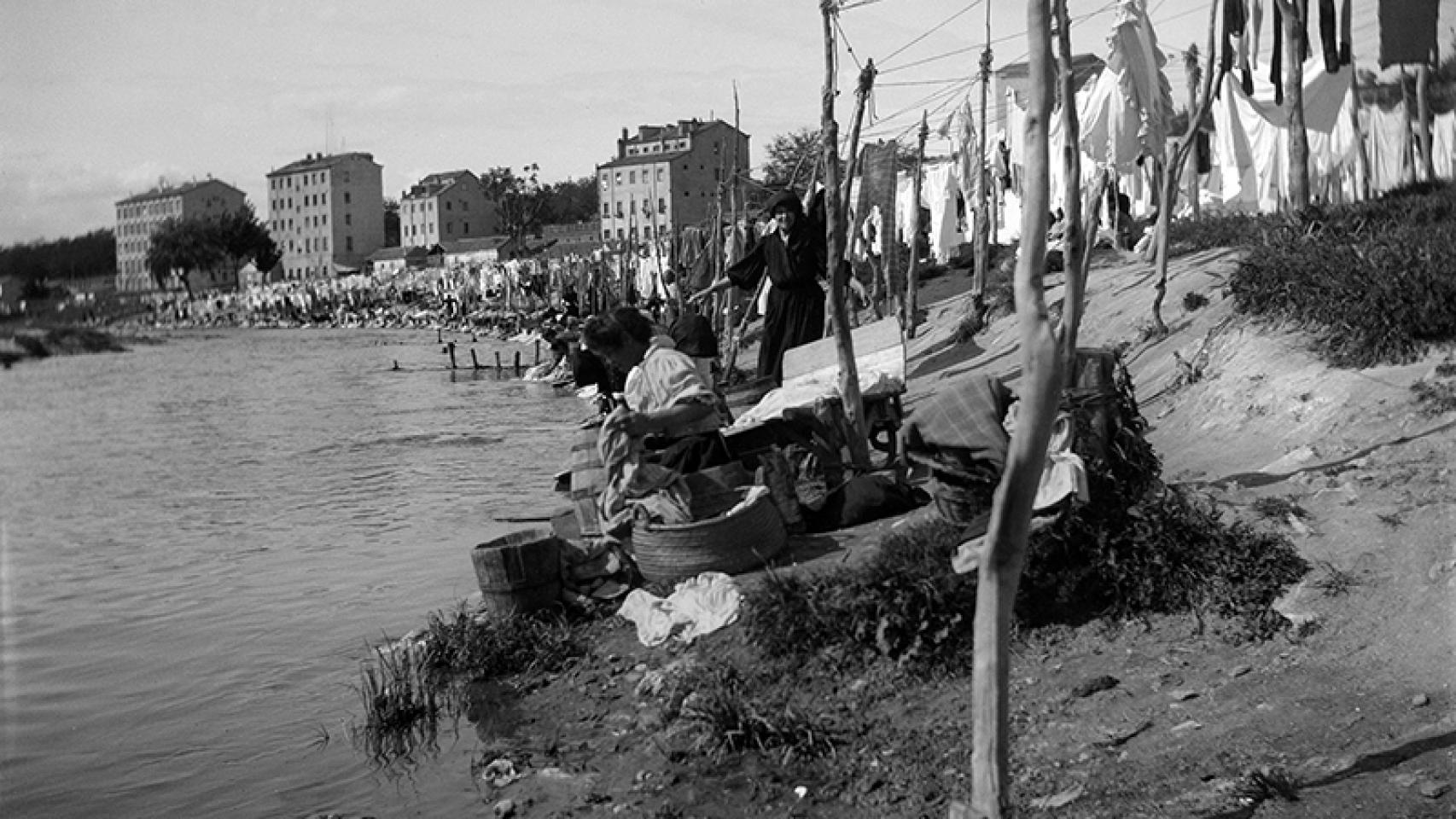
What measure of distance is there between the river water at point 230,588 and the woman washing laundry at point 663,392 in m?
1.83

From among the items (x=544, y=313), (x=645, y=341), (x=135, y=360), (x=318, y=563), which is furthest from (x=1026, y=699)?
(x=135, y=360)

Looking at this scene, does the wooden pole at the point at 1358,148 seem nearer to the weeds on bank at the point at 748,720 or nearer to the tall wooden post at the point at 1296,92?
the tall wooden post at the point at 1296,92

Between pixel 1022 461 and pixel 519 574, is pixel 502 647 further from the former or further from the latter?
pixel 1022 461

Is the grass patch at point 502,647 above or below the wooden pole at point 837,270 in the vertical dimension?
below

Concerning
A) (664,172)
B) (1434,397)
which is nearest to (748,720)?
(1434,397)

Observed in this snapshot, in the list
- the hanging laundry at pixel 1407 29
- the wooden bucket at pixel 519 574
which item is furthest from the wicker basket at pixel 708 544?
the hanging laundry at pixel 1407 29

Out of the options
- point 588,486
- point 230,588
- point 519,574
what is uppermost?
point 588,486

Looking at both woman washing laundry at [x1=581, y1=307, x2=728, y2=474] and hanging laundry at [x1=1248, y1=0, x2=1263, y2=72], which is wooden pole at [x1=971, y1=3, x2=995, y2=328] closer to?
hanging laundry at [x1=1248, y1=0, x2=1263, y2=72]

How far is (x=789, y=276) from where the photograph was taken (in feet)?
33.9

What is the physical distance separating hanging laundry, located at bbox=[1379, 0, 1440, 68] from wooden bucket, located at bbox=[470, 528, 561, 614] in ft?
23.2

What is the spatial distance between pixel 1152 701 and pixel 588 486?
3846mm

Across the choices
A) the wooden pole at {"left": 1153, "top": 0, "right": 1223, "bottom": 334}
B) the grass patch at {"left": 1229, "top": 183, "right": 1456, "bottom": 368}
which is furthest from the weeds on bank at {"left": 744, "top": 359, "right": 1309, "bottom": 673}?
the wooden pole at {"left": 1153, "top": 0, "right": 1223, "bottom": 334}

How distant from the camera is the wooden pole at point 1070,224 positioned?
144 inches

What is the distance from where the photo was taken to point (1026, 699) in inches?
178
